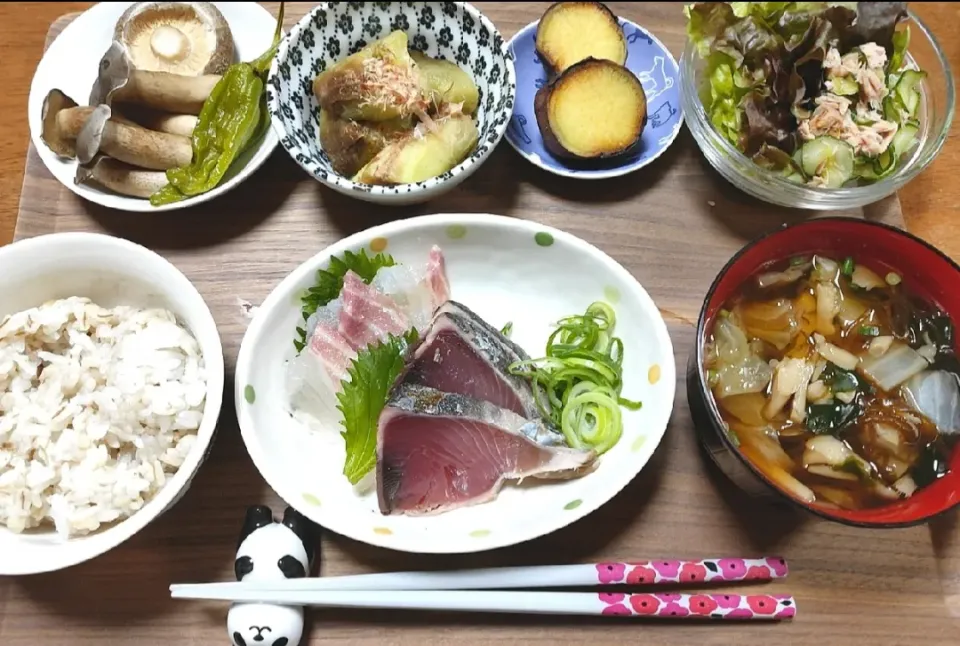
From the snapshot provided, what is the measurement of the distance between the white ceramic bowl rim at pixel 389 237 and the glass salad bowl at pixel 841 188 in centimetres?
46

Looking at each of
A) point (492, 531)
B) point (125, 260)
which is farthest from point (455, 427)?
point (125, 260)

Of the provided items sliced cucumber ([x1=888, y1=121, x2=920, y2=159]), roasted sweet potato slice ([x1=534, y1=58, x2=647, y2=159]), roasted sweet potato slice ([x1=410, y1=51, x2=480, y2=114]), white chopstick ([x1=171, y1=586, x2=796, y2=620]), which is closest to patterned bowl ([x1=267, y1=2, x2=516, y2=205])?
roasted sweet potato slice ([x1=410, y1=51, x2=480, y2=114])

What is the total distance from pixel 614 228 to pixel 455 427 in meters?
0.73

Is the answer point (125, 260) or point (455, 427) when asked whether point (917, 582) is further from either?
point (125, 260)

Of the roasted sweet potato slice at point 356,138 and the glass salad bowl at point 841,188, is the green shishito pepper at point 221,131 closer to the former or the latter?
the roasted sweet potato slice at point 356,138

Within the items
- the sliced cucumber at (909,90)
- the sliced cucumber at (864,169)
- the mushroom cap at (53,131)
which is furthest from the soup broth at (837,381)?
the mushroom cap at (53,131)

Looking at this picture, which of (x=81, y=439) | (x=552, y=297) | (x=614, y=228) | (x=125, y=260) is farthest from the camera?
(x=614, y=228)

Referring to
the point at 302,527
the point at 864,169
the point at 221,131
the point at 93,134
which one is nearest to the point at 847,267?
the point at 864,169

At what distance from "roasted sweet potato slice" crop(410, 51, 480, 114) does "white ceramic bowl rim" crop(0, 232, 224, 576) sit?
782 millimetres

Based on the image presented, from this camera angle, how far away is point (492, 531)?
1457 mm

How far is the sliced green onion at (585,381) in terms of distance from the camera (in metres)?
1.57

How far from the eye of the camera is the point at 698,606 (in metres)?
1.46

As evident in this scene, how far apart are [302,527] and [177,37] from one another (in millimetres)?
1358

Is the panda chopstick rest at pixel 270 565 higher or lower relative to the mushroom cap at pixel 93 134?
lower
